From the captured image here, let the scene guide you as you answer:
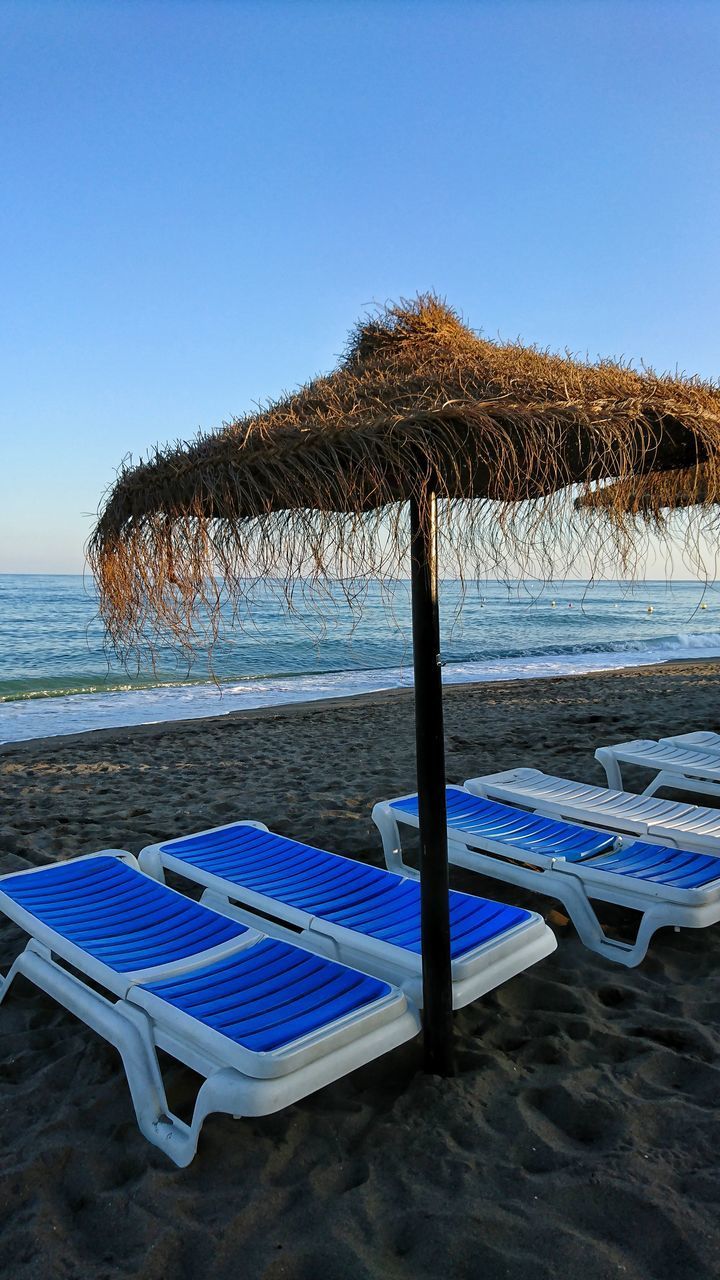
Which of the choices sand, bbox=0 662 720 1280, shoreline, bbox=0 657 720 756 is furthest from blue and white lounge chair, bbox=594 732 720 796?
shoreline, bbox=0 657 720 756

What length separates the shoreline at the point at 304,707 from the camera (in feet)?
32.4

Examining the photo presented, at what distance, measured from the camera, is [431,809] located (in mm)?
2203

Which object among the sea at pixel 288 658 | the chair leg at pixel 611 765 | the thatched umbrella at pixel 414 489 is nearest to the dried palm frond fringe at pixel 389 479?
the thatched umbrella at pixel 414 489

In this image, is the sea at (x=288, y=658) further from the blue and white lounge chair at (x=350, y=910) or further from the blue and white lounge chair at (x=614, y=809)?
the blue and white lounge chair at (x=614, y=809)

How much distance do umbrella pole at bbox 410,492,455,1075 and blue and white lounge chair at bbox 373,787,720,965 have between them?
40.7 inches

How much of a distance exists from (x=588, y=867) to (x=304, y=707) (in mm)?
10000

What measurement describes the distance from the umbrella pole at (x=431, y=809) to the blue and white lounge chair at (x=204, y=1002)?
13cm

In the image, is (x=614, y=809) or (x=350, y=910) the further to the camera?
(x=614, y=809)

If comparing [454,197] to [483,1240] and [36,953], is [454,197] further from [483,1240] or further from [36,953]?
[483,1240]

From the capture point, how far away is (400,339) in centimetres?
268

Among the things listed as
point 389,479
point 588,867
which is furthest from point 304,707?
point 389,479

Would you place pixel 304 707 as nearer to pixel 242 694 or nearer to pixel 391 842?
pixel 242 694

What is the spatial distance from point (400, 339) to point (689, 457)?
3.66 feet

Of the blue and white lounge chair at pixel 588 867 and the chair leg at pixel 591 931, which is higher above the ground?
the blue and white lounge chair at pixel 588 867
